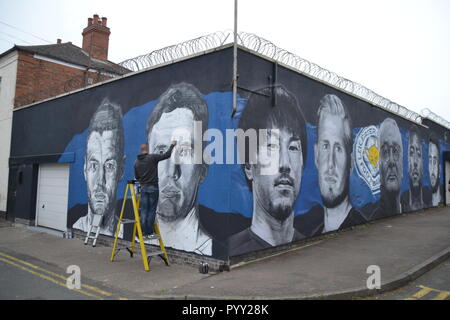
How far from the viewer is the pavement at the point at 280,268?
5.38 m

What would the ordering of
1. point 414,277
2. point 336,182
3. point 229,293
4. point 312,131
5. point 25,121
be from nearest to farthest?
point 229,293 → point 414,277 → point 312,131 → point 336,182 → point 25,121

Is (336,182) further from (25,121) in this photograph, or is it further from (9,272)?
(25,121)

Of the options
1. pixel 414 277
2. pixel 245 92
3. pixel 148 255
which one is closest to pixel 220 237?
pixel 148 255

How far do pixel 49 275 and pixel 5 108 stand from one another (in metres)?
11.3

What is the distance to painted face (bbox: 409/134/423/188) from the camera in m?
15.3

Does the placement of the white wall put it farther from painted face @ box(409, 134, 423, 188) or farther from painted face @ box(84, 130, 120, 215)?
painted face @ box(409, 134, 423, 188)

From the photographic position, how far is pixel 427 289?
562cm

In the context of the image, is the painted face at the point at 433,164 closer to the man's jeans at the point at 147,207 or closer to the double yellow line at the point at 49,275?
the man's jeans at the point at 147,207

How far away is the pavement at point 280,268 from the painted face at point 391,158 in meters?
3.11

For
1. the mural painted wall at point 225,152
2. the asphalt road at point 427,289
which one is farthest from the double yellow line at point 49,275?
the asphalt road at point 427,289

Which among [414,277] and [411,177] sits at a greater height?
[411,177]

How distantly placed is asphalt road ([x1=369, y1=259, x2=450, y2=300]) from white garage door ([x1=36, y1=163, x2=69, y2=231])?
1000 cm

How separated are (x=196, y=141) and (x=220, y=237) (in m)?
2.12

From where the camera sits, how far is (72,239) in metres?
10.5
